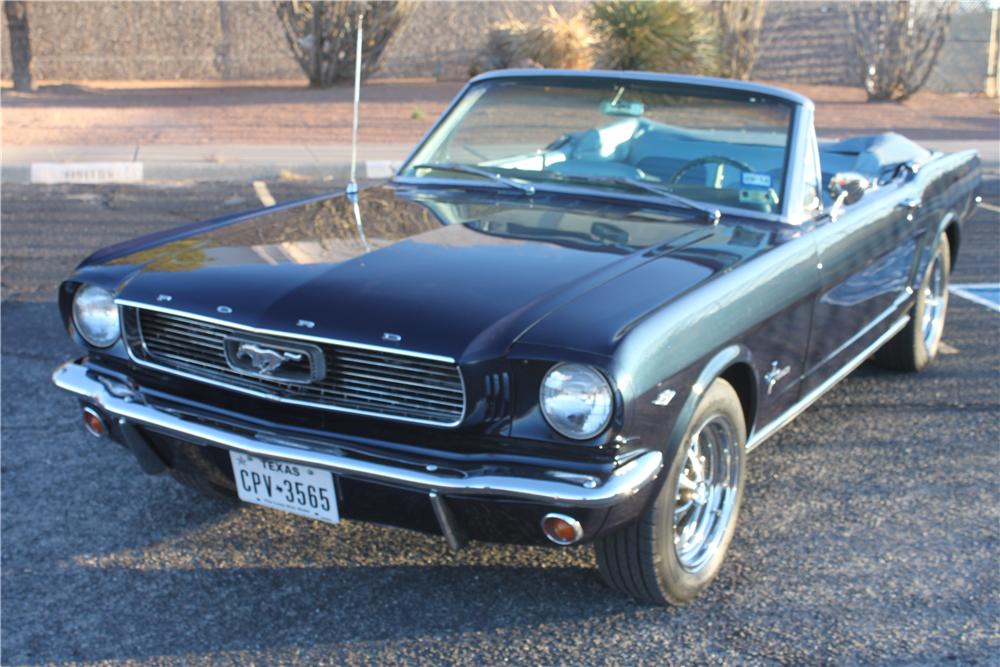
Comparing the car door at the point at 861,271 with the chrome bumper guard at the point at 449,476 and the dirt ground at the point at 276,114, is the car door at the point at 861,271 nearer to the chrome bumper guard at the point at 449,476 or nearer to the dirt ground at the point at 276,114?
the chrome bumper guard at the point at 449,476

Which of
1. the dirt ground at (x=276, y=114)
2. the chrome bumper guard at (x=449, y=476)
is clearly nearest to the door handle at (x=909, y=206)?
the chrome bumper guard at (x=449, y=476)

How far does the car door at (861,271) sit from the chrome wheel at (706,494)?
660mm

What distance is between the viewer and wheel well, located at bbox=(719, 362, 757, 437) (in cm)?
356

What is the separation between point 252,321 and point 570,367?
3.02 ft

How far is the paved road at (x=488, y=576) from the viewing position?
322 centimetres

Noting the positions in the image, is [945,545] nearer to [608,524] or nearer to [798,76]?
[608,524]

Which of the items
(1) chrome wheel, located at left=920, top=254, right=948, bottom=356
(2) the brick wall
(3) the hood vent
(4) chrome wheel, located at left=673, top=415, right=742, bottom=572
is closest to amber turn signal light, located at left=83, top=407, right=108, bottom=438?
(3) the hood vent

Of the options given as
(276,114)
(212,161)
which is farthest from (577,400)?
(276,114)

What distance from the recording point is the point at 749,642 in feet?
10.7

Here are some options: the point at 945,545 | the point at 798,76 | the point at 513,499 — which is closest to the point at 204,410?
the point at 513,499

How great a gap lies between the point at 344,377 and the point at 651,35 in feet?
45.4

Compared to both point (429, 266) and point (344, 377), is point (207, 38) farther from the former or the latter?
point (344, 377)

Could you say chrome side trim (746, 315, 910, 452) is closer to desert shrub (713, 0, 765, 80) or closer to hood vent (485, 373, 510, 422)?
hood vent (485, 373, 510, 422)

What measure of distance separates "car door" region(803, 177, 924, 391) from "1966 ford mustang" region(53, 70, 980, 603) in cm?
2
